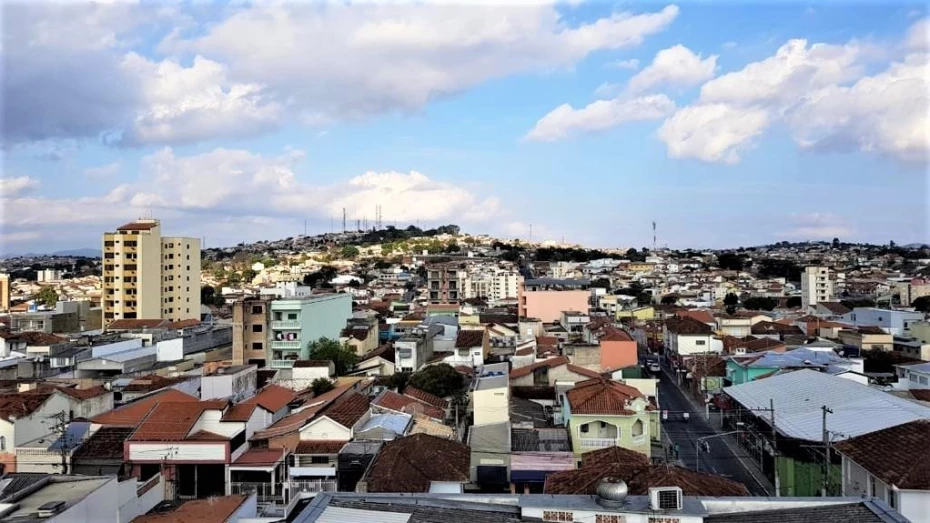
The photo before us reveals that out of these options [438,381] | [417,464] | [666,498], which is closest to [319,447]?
[417,464]

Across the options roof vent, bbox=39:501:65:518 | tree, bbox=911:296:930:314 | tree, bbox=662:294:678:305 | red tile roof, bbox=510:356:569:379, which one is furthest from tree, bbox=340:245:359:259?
roof vent, bbox=39:501:65:518

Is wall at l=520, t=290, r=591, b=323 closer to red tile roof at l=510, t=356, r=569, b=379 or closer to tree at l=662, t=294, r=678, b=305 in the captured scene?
tree at l=662, t=294, r=678, b=305

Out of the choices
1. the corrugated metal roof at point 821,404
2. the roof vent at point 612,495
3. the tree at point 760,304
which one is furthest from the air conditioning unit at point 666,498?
the tree at point 760,304

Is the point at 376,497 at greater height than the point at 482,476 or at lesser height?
greater

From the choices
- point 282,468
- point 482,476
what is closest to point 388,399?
point 282,468

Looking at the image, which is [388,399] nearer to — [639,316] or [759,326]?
[759,326]

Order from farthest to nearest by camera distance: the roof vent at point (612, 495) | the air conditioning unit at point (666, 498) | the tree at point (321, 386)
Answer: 1. the tree at point (321, 386)
2. the roof vent at point (612, 495)
3. the air conditioning unit at point (666, 498)

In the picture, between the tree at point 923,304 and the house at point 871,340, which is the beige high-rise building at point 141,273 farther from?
the tree at point 923,304
